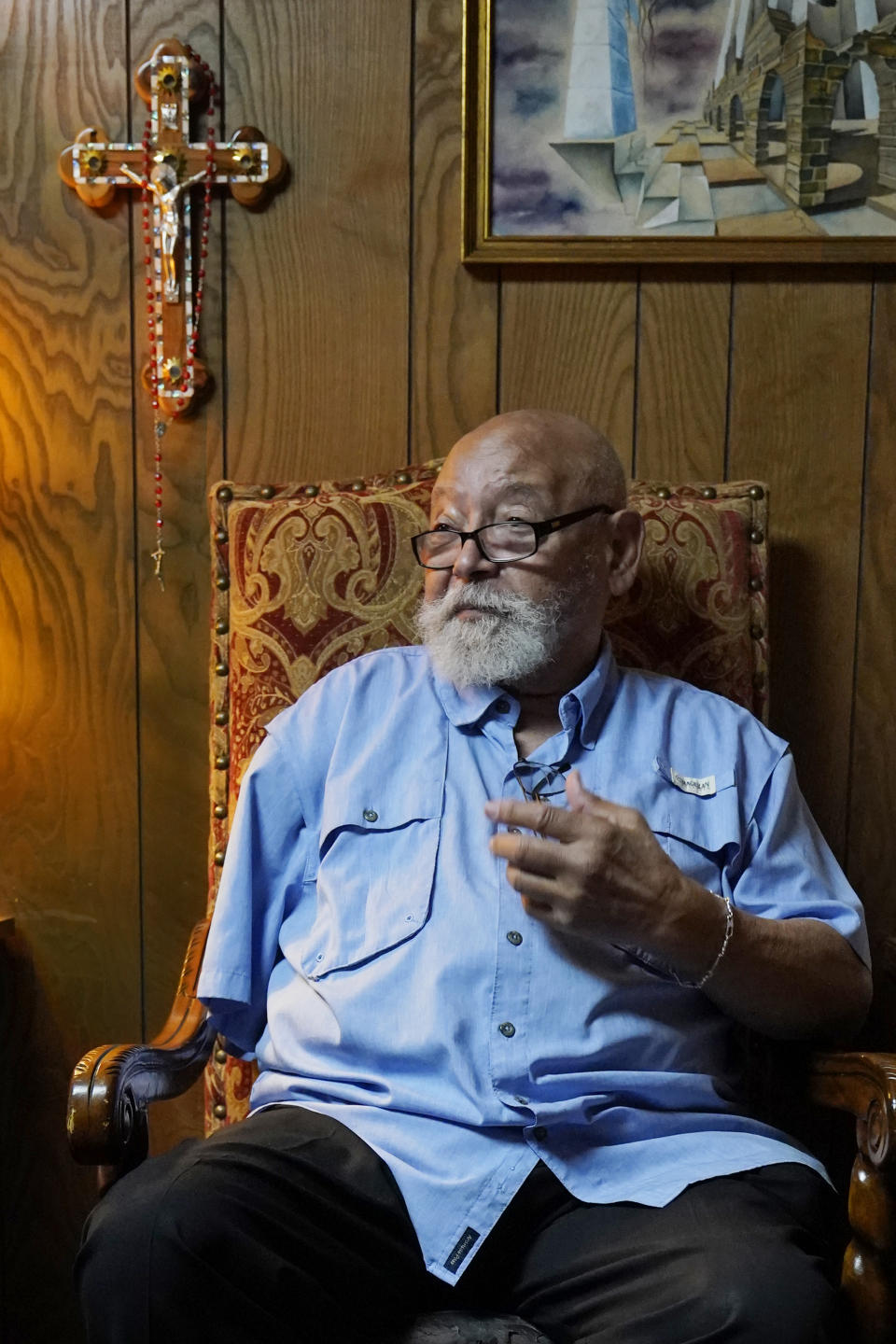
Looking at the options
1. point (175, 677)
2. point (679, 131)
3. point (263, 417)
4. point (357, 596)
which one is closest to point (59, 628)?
point (175, 677)

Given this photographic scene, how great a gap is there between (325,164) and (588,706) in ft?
3.32

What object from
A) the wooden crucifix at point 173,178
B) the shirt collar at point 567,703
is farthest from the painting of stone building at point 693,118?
the shirt collar at point 567,703

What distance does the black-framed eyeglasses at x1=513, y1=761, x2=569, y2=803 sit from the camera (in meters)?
1.47

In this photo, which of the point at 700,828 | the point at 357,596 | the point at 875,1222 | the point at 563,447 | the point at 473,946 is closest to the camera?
the point at 875,1222

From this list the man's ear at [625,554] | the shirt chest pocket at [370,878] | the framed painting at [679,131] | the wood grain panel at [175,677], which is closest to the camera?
the shirt chest pocket at [370,878]

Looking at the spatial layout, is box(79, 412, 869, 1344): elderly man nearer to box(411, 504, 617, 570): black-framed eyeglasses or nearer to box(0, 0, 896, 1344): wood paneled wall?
box(411, 504, 617, 570): black-framed eyeglasses

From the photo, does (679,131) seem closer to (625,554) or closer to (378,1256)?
(625,554)

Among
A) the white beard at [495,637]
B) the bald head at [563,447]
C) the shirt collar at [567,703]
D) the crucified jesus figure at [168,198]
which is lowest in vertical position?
the shirt collar at [567,703]

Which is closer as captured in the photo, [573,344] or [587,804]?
[587,804]

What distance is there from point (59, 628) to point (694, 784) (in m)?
1.11

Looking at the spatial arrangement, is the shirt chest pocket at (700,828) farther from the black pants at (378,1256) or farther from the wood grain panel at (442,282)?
the wood grain panel at (442,282)

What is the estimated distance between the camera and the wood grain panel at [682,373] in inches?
75.3

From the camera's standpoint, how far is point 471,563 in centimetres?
153

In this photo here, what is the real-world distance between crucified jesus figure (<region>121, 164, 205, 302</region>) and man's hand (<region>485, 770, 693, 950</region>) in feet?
3.76
